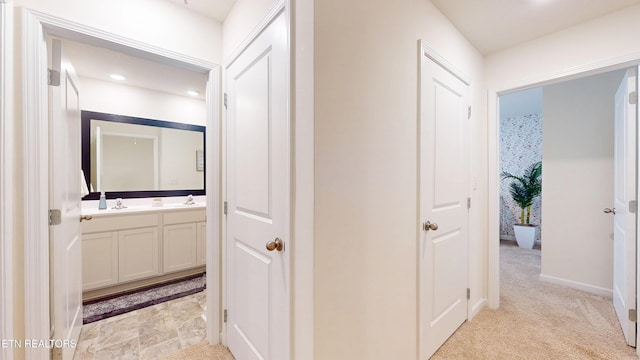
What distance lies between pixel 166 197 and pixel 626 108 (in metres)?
4.75

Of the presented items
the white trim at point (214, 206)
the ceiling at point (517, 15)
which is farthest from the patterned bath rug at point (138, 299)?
the ceiling at point (517, 15)

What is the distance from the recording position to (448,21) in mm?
1897

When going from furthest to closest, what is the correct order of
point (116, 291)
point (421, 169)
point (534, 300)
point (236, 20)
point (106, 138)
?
point (106, 138) < point (116, 291) < point (534, 300) < point (236, 20) < point (421, 169)

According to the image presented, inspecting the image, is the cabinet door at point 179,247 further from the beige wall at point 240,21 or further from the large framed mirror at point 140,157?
the beige wall at point 240,21

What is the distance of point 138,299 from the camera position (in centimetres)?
258

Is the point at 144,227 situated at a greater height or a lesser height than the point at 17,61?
lesser

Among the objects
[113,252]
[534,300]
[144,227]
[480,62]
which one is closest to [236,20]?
[480,62]

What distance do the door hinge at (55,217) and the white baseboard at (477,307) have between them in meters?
3.00

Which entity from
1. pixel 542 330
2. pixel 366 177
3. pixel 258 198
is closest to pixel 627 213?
pixel 542 330

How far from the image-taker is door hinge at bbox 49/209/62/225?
133cm

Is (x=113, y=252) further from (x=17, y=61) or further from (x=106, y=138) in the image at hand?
(x=17, y=61)

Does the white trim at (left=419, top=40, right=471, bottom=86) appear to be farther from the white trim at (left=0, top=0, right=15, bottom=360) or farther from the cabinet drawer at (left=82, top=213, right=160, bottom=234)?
the cabinet drawer at (left=82, top=213, right=160, bottom=234)

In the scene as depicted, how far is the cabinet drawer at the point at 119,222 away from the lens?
2508 millimetres

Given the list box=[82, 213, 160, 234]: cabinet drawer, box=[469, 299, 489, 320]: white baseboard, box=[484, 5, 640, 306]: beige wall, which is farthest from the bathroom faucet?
box=[484, 5, 640, 306]: beige wall
